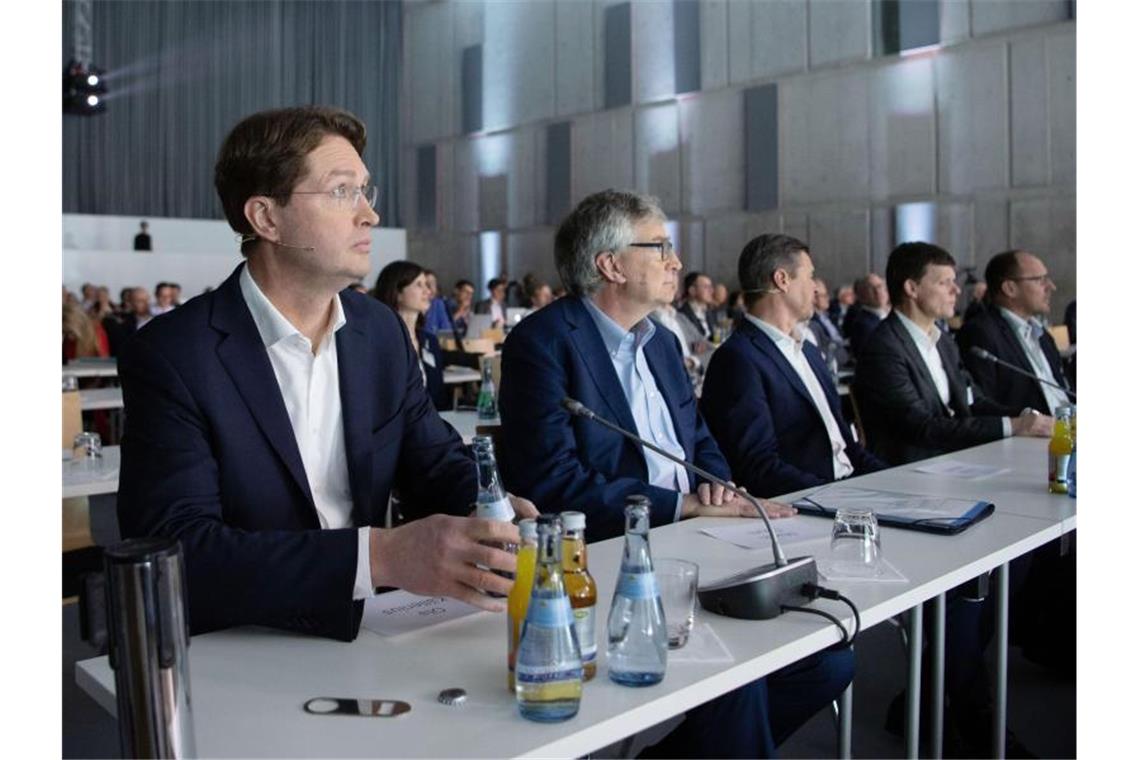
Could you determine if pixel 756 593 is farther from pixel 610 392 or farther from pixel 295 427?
pixel 610 392

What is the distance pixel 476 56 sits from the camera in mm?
16609

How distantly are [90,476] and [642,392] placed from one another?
5.30 feet

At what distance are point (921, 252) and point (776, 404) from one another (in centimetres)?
117

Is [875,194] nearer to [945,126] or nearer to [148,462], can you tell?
[945,126]

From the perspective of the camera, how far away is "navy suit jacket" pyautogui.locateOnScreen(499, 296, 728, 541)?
2.44m

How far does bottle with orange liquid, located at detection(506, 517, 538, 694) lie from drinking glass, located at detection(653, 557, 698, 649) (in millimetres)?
214

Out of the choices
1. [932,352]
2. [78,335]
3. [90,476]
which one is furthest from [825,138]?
[90,476]

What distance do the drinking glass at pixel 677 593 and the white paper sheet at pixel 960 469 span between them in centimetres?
153

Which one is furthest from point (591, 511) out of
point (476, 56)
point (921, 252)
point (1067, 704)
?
point (476, 56)

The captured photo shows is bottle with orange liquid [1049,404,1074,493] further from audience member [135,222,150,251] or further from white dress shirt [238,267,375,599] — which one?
audience member [135,222,150,251]

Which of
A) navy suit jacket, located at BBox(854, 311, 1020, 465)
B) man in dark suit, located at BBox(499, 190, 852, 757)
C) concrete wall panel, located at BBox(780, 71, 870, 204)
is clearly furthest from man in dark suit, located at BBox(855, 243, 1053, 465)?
concrete wall panel, located at BBox(780, 71, 870, 204)

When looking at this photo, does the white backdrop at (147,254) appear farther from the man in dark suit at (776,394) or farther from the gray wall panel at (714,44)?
the man in dark suit at (776,394)

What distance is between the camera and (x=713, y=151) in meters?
13.7

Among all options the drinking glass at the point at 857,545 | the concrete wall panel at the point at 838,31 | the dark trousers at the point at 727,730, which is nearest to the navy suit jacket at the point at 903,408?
the dark trousers at the point at 727,730
